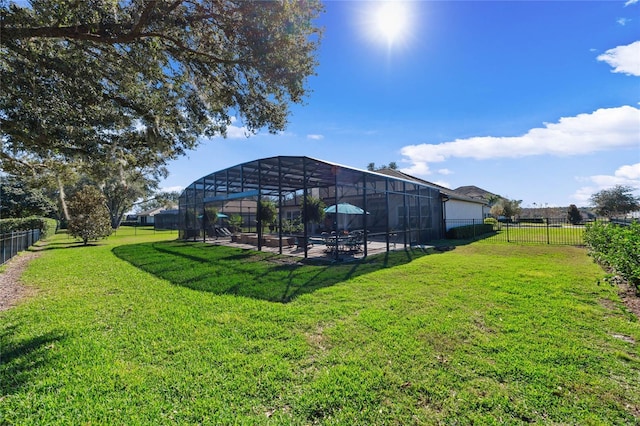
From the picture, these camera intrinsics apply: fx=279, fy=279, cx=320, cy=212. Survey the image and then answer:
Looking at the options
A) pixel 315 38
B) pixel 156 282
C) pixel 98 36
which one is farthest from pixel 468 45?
pixel 156 282

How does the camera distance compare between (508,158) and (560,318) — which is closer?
(560,318)

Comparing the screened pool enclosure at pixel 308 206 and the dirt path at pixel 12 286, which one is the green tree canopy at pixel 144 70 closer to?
the dirt path at pixel 12 286

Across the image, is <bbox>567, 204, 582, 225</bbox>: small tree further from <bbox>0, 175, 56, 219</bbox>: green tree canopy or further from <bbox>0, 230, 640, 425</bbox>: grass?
<bbox>0, 175, 56, 219</bbox>: green tree canopy

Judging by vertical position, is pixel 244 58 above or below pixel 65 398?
above

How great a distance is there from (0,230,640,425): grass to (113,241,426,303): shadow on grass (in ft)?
0.42

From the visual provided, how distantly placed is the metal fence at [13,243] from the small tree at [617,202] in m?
50.3

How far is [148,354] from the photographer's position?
3.37 metres

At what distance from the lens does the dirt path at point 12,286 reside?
18.9 ft

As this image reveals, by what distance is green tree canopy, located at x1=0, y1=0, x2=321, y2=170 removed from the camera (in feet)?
14.9

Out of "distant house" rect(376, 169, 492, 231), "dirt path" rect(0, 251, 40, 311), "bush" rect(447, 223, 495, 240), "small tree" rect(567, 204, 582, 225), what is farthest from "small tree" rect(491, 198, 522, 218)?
"dirt path" rect(0, 251, 40, 311)

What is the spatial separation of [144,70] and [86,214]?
15.1 m

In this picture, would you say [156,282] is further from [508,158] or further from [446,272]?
[508,158]

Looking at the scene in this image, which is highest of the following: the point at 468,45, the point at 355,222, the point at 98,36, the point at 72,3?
the point at 468,45

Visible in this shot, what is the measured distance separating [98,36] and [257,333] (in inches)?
210
